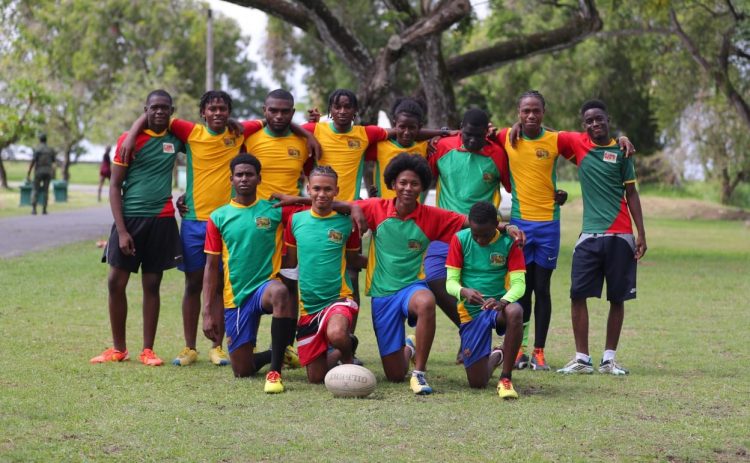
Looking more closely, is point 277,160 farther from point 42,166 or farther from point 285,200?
point 42,166

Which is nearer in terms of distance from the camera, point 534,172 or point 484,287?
point 484,287

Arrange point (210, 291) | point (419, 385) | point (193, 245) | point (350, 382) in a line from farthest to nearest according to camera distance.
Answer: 1. point (193, 245)
2. point (210, 291)
3. point (419, 385)
4. point (350, 382)

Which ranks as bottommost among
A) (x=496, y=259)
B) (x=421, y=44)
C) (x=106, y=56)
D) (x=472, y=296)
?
(x=472, y=296)

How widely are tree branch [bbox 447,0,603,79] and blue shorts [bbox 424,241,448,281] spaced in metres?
12.9

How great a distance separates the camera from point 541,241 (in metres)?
9.94

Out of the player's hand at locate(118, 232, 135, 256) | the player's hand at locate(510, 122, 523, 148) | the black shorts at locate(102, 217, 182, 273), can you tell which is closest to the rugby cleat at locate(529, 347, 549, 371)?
the player's hand at locate(510, 122, 523, 148)

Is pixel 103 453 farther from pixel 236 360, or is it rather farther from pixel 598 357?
pixel 598 357

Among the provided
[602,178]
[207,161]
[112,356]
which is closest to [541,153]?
[602,178]

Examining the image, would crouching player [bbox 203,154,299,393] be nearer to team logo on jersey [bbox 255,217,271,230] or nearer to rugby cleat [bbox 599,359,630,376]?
team logo on jersey [bbox 255,217,271,230]

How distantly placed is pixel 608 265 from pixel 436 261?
1479mm

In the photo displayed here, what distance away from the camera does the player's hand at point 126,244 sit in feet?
31.4

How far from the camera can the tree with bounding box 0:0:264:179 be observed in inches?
2232

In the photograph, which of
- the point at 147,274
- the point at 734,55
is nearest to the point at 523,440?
the point at 147,274

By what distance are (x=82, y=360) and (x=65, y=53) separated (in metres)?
51.3
